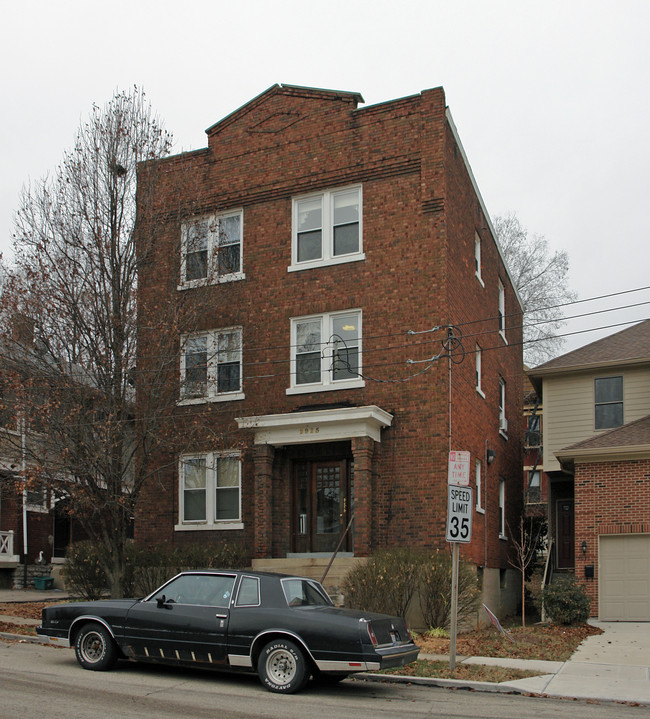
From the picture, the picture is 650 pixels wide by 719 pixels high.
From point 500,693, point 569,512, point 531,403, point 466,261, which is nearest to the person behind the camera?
point 500,693

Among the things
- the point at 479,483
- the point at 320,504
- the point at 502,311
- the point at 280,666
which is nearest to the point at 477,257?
the point at 502,311

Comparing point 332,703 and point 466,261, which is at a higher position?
point 466,261

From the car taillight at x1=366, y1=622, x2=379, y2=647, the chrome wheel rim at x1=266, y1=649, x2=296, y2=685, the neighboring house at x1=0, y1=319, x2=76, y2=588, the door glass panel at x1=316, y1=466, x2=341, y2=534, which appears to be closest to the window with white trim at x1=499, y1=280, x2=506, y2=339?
the door glass panel at x1=316, y1=466, x2=341, y2=534

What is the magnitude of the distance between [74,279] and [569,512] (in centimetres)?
1719

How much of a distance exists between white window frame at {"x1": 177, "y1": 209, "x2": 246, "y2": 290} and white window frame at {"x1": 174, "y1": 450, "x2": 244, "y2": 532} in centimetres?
399

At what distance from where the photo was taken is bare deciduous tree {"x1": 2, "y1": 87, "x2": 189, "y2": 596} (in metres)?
17.8

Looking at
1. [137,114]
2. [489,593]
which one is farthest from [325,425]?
[137,114]

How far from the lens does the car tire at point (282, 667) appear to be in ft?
33.4

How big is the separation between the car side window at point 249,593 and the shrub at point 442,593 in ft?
21.3

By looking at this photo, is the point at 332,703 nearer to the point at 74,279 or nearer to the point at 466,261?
the point at 74,279

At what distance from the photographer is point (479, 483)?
21922 mm

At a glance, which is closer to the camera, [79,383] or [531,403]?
[79,383]

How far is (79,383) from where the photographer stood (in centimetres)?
1820

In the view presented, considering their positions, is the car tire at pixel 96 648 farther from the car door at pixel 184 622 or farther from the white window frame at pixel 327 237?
the white window frame at pixel 327 237
